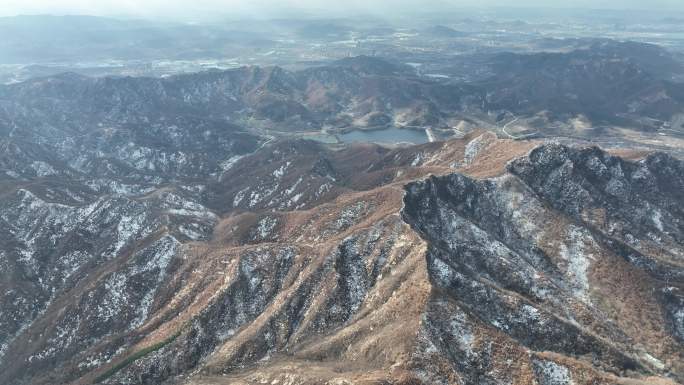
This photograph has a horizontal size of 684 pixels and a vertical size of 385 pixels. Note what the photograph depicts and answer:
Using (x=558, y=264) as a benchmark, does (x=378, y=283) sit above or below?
above

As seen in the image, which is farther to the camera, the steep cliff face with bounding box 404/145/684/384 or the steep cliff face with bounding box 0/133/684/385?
the steep cliff face with bounding box 0/133/684/385

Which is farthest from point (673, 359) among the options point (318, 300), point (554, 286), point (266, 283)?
point (266, 283)

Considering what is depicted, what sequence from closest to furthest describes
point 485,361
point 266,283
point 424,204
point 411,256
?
point 485,361, point 411,256, point 266,283, point 424,204

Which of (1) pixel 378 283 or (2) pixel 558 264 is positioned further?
(2) pixel 558 264

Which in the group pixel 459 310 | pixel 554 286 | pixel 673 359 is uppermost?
pixel 459 310

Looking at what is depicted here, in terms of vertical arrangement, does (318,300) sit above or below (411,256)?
below

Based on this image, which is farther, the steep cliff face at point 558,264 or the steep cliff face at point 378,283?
the steep cliff face at point 378,283

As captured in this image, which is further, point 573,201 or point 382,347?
point 573,201

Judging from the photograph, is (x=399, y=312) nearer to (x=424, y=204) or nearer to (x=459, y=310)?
(x=459, y=310)
